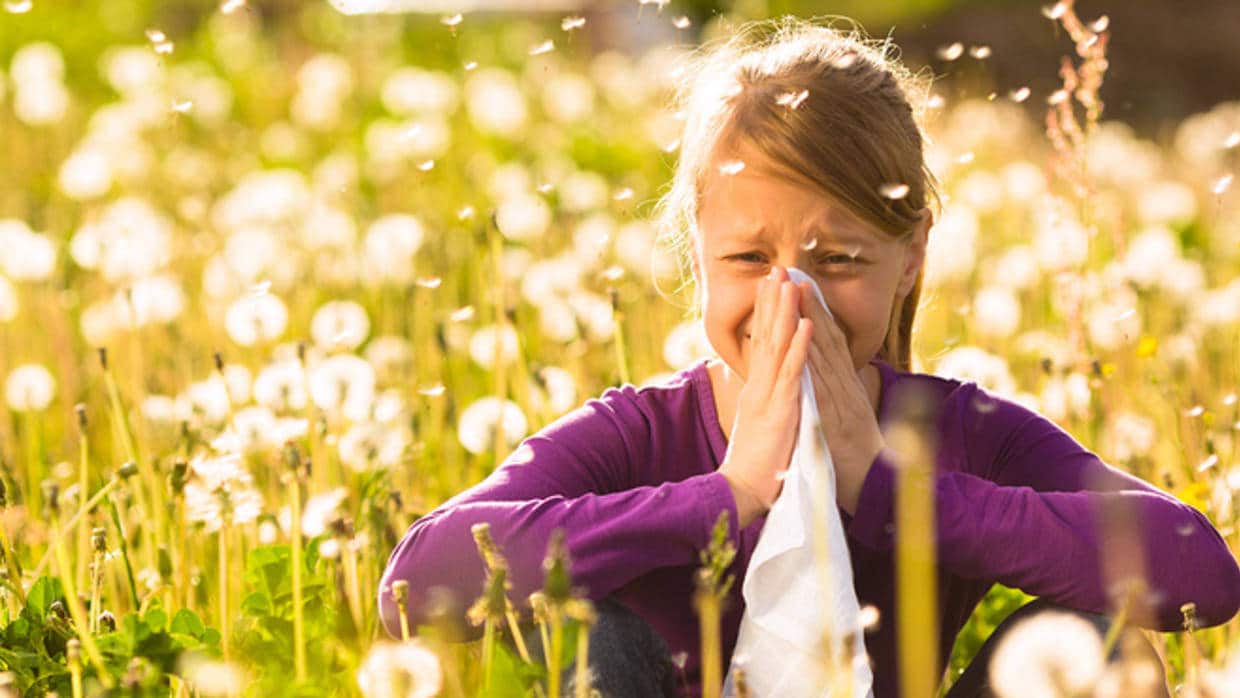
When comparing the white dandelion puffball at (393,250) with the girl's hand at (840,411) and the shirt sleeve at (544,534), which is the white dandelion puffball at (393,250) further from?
the girl's hand at (840,411)

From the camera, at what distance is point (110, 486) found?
1.75 meters

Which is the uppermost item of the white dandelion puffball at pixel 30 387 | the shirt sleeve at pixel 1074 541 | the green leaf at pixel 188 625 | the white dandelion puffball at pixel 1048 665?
the white dandelion puffball at pixel 1048 665

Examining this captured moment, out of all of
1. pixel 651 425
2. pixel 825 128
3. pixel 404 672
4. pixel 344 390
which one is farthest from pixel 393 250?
pixel 404 672

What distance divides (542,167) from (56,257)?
4.92 feet

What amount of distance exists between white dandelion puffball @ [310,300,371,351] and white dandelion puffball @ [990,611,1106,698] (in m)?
1.70

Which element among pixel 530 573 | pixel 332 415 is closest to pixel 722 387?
pixel 530 573

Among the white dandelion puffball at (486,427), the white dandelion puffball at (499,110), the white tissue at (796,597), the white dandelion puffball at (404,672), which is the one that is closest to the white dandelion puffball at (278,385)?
the white dandelion puffball at (486,427)

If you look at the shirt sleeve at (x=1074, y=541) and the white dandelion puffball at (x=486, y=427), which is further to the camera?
the white dandelion puffball at (x=486, y=427)

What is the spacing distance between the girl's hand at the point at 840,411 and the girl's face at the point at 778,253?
80mm

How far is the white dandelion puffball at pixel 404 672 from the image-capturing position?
1.24m

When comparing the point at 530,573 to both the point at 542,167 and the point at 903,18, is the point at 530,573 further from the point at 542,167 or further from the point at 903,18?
the point at 903,18

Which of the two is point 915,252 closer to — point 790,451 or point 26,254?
point 790,451

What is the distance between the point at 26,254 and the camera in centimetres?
371

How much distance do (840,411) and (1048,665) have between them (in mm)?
493
